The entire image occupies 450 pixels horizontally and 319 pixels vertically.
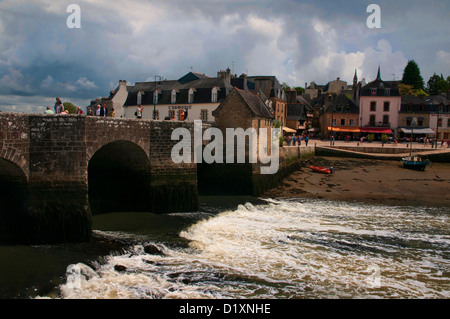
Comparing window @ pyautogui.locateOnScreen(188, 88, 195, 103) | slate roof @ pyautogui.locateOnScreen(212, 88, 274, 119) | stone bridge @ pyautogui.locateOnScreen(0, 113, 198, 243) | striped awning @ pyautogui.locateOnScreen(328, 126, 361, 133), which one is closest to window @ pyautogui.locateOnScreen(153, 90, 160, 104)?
window @ pyautogui.locateOnScreen(188, 88, 195, 103)

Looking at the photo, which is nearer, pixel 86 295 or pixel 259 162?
pixel 86 295

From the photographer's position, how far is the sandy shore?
22.7 m

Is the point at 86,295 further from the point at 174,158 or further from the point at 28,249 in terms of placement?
the point at 174,158

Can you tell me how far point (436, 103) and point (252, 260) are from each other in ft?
151

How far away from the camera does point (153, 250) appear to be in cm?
1166

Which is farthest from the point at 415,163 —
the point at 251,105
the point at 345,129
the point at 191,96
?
the point at 191,96

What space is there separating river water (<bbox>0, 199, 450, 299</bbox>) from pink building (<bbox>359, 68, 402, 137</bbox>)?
35.1m

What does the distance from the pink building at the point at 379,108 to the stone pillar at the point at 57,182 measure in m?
42.9

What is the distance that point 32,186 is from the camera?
12.1 metres

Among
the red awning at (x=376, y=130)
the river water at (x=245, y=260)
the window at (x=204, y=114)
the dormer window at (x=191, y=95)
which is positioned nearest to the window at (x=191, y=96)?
the dormer window at (x=191, y=95)

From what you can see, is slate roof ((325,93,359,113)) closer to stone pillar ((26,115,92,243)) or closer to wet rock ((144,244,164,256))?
stone pillar ((26,115,92,243))

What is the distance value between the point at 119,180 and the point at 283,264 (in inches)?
362
